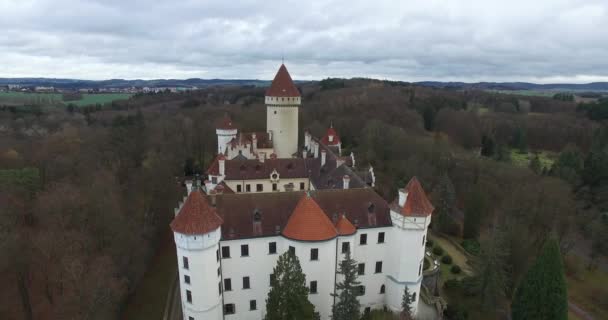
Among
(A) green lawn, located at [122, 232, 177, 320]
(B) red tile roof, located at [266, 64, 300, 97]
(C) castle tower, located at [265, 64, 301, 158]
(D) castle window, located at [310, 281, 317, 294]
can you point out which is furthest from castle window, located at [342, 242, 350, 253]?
(B) red tile roof, located at [266, 64, 300, 97]

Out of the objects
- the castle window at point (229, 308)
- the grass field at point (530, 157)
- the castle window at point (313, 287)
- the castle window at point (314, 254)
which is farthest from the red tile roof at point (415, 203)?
the grass field at point (530, 157)

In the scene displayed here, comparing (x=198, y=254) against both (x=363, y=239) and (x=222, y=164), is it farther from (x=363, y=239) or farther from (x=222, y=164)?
(x=222, y=164)

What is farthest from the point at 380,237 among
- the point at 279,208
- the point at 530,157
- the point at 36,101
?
the point at 36,101

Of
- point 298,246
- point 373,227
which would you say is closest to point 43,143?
point 298,246

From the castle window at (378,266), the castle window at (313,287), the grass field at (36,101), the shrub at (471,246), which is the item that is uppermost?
the grass field at (36,101)

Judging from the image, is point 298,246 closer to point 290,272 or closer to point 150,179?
point 290,272

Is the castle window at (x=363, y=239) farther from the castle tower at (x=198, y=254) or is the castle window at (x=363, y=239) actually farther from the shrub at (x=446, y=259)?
the shrub at (x=446, y=259)
